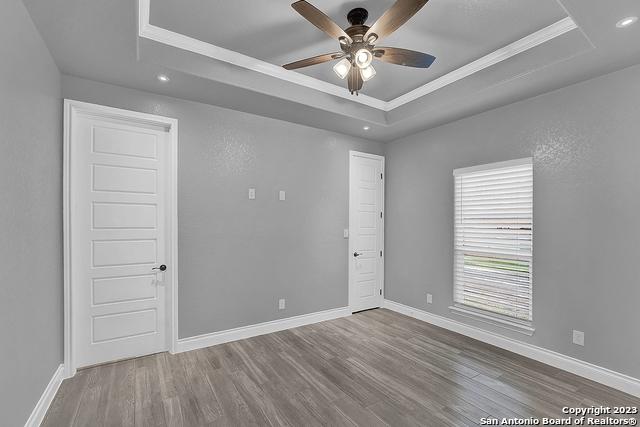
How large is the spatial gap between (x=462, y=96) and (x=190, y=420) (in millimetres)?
3786

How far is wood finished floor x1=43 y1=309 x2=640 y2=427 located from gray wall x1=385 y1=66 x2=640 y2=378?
16.8 inches

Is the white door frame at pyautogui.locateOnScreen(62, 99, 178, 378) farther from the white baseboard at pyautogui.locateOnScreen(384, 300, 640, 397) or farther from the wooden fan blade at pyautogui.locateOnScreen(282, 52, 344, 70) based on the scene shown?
the white baseboard at pyautogui.locateOnScreen(384, 300, 640, 397)

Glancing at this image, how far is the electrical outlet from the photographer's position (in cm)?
280

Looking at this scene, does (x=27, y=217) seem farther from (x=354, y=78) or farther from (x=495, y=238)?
(x=495, y=238)

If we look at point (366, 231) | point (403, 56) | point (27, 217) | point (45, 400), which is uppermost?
point (403, 56)

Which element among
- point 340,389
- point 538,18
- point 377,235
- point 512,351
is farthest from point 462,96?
point 340,389

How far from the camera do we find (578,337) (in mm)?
2826

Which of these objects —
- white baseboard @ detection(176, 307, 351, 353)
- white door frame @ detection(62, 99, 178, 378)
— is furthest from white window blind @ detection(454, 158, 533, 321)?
white door frame @ detection(62, 99, 178, 378)

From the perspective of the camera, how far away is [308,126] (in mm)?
4129

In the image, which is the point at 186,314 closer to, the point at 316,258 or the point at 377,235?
the point at 316,258

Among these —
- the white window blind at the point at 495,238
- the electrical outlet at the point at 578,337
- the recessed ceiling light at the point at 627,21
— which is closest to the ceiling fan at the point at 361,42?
the recessed ceiling light at the point at 627,21

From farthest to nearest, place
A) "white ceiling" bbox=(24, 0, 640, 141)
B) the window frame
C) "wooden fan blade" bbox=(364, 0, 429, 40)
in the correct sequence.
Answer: the window frame → "white ceiling" bbox=(24, 0, 640, 141) → "wooden fan blade" bbox=(364, 0, 429, 40)

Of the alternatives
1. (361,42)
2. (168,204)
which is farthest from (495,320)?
(168,204)

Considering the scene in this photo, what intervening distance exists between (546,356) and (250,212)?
11.3 ft
